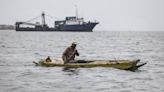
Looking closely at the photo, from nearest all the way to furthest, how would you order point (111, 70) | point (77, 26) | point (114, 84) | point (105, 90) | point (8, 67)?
point (105, 90), point (114, 84), point (111, 70), point (8, 67), point (77, 26)

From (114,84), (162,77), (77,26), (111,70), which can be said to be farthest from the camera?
(77,26)

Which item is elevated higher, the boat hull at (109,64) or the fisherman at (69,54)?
the fisherman at (69,54)

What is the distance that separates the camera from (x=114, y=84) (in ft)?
60.6

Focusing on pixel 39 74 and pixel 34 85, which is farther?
pixel 39 74

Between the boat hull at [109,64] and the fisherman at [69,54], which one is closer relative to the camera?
the boat hull at [109,64]

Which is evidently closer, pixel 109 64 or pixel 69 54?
pixel 109 64

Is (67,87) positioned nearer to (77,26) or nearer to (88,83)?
(88,83)

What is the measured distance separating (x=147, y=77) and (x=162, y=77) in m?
0.72

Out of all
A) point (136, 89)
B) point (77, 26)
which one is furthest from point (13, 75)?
point (77, 26)

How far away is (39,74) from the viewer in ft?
72.0

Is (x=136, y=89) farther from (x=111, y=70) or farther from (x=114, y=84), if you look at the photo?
(x=111, y=70)

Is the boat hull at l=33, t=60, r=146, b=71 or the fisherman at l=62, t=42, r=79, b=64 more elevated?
the fisherman at l=62, t=42, r=79, b=64

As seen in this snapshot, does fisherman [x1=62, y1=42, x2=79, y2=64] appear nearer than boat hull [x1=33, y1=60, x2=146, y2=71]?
No

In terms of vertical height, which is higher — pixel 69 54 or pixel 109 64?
pixel 69 54
